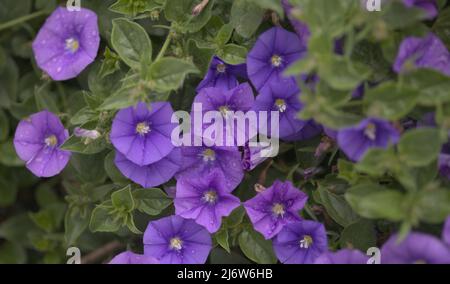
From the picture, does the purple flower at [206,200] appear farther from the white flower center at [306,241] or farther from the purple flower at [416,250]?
the purple flower at [416,250]

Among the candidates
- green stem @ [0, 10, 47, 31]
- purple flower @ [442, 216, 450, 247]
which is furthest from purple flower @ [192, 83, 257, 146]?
green stem @ [0, 10, 47, 31]

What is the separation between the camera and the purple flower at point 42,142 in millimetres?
1980

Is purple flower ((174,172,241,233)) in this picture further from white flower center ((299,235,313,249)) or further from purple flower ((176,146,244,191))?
white flower center ((299,235,313,249))

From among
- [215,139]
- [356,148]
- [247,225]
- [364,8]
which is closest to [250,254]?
[247,225]

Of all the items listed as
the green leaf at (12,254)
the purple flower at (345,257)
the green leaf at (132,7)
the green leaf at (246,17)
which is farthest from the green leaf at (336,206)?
the green leaf at (12,254)

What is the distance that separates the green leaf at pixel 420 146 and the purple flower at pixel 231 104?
18.5 inches

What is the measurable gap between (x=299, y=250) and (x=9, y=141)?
3.78ft

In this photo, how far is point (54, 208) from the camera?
7.84 ft

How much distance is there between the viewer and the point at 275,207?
1.83 metres

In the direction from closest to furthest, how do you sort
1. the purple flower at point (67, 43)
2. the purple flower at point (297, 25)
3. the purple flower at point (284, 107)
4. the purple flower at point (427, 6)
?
the purple flower at point (427, 6) → the purple flower at point (297, 25) → the purple flower at point (284, 107) → the purple flower at point (67, 43)

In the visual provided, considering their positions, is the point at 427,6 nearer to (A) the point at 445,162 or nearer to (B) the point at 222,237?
(A) the point at 445,162

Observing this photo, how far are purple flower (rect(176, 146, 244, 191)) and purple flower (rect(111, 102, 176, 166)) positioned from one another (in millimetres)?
77

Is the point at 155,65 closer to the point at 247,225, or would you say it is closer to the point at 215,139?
the point at 215,139

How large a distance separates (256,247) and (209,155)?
309mm
